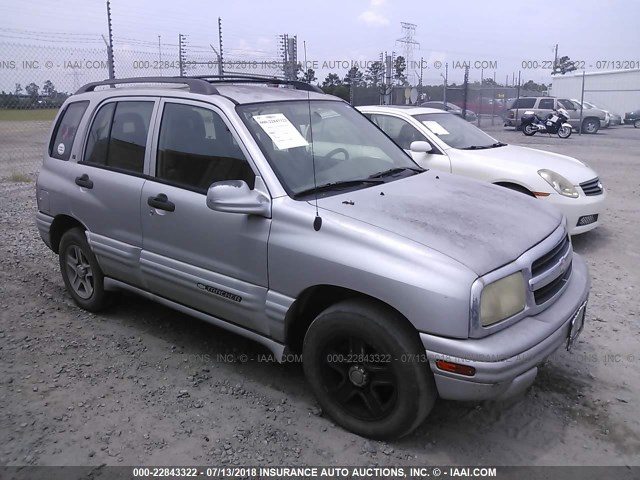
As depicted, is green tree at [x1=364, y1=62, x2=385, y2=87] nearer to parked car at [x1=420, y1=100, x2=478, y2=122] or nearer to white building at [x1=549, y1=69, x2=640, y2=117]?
parked car at [x1=420, y1=100, x2=478, y2=122]

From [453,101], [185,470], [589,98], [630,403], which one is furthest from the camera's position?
[589,98]

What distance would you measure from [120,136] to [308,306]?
2052 millimetres

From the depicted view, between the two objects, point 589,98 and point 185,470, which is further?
point 589,98

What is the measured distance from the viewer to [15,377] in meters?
3.73

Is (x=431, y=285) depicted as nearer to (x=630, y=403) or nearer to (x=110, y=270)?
(x=630, y=403)

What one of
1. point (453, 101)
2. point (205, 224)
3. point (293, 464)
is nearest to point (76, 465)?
point (293, 464)

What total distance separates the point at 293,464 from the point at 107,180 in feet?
8.15

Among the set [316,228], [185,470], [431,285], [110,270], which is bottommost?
[185,470]

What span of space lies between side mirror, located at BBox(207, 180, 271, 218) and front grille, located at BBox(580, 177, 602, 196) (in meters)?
4.60

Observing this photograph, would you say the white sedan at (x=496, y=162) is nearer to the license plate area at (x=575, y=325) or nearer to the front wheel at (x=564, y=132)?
the license plate area at (x=575, y=325)

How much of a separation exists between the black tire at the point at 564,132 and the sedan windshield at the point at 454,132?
1594cm

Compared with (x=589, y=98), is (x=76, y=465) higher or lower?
lower

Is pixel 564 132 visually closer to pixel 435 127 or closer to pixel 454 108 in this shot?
pixel 454 108

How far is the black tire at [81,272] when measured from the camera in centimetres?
448
